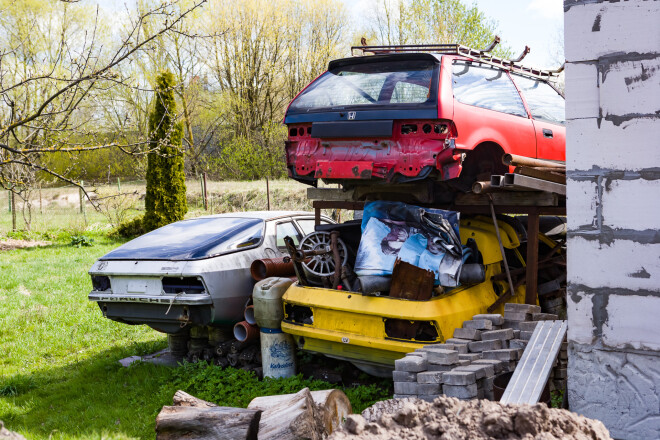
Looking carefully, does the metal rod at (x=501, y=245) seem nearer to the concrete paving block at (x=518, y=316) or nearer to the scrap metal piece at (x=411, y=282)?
the concrete paving block at (x=518, y=316)

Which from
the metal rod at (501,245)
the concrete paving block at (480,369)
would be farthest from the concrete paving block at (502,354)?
Result: the metal rod at (501,245)

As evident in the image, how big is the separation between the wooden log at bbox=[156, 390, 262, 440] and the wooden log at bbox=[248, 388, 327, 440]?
8 centimetres

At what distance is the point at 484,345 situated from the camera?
16.0 feet

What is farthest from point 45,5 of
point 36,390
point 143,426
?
point 143,426

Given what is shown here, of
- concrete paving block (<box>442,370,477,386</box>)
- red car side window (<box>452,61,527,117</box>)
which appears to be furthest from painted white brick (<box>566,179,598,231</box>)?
red car side window (<box>452,61,527,117</box>)

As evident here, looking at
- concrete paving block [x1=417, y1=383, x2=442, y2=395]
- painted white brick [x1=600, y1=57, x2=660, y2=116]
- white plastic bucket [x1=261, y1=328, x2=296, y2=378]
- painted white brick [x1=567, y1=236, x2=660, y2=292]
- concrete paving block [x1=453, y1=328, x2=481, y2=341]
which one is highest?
painted white brick [x1=600, y1=57, x2=660, y2=116]

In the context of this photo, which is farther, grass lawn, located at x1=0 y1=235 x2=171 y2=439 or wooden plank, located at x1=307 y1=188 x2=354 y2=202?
wooden plank, located at x1=307 y1=188 x2=354 y2=202

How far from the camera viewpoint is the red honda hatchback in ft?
18.8

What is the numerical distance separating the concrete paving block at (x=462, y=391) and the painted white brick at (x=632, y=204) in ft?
4.93

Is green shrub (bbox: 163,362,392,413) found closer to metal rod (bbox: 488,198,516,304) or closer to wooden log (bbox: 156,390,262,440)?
metal rod (bbox: 488,198,516,304)

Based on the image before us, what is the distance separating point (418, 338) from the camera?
540 centimetres

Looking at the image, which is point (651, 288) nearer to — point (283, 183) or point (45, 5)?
point (283, 183)

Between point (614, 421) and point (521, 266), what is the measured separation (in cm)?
325

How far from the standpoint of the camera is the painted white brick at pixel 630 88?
323cm
